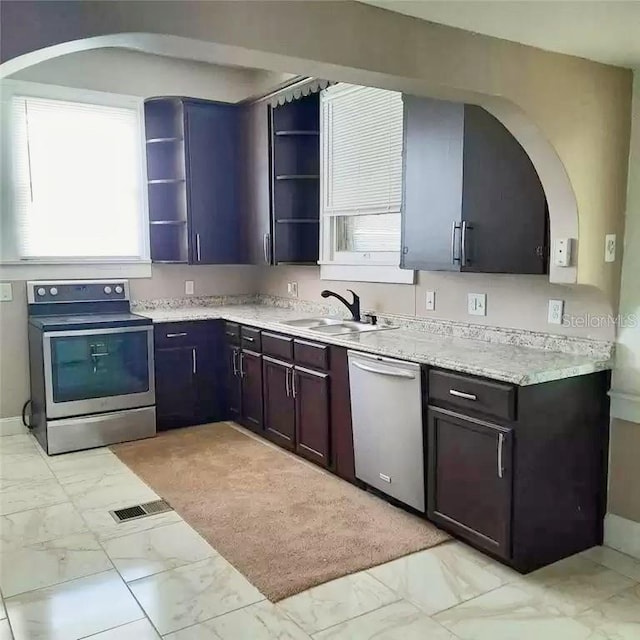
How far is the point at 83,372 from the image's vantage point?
4.31 meters

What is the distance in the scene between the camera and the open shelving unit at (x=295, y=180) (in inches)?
186

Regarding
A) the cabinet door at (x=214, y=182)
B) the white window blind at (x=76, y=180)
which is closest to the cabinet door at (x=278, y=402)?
the cabinet door at (x=214, y=182)

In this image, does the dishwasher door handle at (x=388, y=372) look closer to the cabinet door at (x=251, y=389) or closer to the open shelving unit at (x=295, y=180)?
the cabinet door at (x=251, y=389)

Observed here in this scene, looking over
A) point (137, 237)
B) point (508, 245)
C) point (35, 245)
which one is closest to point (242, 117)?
point (137, 237)

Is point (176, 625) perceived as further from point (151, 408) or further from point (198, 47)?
point (151, 408)

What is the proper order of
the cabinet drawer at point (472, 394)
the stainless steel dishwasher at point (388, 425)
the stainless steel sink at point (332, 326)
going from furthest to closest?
the stainless steel sink at point (332, 326), the stainless steel dishwasher at point (388, 425), the cabinet drawer at point (472, 394)

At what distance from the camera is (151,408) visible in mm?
4578

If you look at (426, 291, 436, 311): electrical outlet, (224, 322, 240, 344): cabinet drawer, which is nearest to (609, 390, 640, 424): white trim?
(426, 291, 436, 311): electrical outlet

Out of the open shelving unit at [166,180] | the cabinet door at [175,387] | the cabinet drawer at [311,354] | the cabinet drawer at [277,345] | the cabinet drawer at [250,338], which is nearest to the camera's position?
the cabinet drawer at [311,354]

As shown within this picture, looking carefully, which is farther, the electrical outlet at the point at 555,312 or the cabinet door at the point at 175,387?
the cabinet door at the point at 175,387

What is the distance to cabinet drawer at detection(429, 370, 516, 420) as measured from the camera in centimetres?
259

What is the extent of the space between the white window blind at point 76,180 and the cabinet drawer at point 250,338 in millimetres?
1219

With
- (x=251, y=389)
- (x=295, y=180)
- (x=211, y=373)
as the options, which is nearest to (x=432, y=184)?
(x=295, y=180)

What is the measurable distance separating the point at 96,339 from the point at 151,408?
66 centimetres
